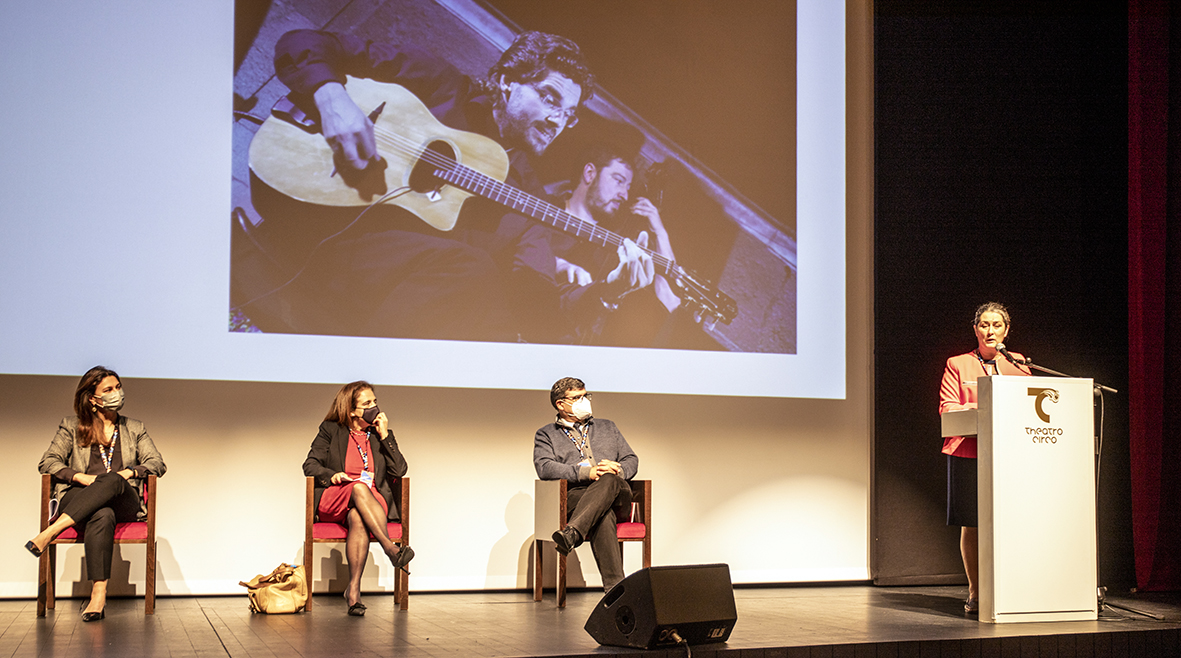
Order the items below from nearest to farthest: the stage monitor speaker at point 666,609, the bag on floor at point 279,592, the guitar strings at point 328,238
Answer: the stage monitor speaker at point 666,609 → the bag on floor at point 279,592 → the guitar strings at point 328,238

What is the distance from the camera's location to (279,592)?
395 cm

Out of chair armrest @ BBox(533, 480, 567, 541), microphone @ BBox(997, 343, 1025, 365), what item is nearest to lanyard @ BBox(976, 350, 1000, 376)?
microphone @ BBox(997, 343, 1025, 365)

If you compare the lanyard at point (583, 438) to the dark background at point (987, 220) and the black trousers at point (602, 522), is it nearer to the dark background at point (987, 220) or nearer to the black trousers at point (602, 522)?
the black trousers at point (602, 522)

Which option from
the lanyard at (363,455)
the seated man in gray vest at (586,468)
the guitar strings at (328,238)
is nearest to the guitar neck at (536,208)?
the guitar strings at (328,238)

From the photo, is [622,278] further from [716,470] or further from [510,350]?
[716,470]

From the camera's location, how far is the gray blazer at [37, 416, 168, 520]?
13.1ft

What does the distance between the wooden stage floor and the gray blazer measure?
20.7 inches

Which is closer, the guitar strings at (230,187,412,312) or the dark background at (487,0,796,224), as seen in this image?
the guitar strings at (230,187,412,312)

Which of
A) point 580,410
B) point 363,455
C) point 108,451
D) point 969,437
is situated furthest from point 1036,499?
point 108,451

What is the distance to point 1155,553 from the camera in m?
5.30

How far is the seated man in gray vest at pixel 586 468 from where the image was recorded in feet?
14.0

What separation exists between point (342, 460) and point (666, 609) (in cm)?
179

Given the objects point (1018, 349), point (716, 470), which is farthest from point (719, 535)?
point (1018, 349)

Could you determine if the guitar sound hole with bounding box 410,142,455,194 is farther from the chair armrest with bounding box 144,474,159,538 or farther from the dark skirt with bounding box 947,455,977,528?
the dark skirt with bounding box 947,455,977,528
